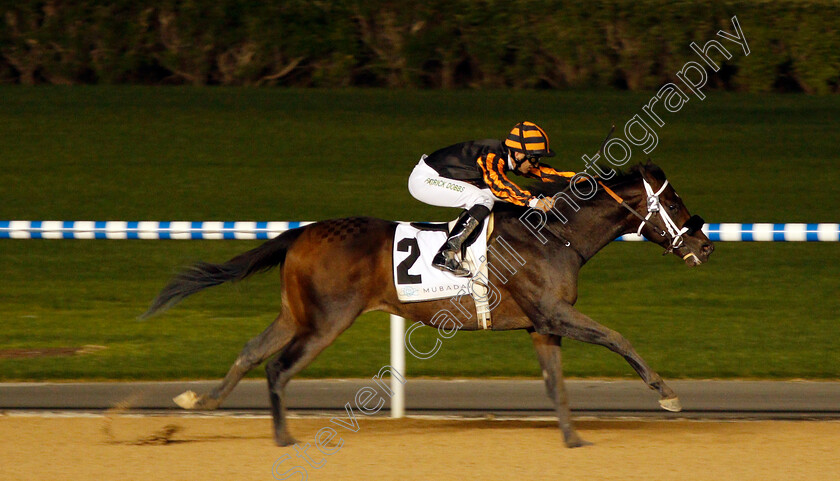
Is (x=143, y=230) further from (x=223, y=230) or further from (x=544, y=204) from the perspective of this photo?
(x=544, y=204)

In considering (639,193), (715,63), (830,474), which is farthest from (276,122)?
(830,474)

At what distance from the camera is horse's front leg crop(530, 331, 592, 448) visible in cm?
618

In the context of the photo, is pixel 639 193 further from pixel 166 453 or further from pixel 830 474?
Result: pixel 166 453

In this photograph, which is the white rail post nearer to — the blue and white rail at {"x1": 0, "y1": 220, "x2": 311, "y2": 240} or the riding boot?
the riding boot

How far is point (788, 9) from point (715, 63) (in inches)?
49.1

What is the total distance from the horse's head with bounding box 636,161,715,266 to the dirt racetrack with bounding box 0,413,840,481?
1.02 m

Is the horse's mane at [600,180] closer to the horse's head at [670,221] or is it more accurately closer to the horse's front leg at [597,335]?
the horse's head at [670,221]

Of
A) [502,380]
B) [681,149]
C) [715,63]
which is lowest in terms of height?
[502,380]

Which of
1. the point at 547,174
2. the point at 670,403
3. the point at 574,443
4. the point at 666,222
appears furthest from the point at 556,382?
the point at 547,174

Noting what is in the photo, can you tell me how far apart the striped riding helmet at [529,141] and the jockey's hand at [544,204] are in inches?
9.5

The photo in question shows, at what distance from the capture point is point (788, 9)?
16.9m

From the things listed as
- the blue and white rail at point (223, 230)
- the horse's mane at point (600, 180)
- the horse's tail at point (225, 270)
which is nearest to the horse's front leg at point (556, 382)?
the horse's mane at point (600, 180)

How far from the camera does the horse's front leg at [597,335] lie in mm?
5980

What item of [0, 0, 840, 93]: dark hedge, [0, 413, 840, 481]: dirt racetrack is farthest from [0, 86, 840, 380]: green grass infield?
[0, 413, 840, 481]: dirt racetrack
